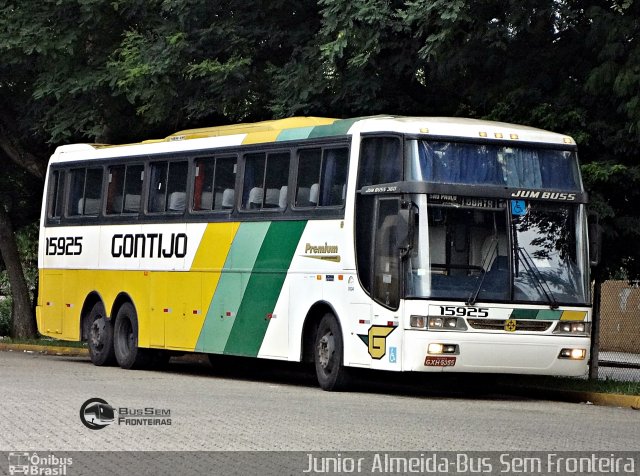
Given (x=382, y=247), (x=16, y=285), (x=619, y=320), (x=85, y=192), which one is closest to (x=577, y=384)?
(x=382, y=247)

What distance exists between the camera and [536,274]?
19.8 metres

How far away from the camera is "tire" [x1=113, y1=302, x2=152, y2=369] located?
25.8 meters

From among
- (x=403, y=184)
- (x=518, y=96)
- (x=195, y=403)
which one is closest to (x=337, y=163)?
Answer: (x=403, y=184)

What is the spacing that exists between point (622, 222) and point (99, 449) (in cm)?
1163

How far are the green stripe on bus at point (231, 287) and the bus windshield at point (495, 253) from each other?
355 centimetres

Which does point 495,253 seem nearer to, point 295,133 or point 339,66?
point 295,133

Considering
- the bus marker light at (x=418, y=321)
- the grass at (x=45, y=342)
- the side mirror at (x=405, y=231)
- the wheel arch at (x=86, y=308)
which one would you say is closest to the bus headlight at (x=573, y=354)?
the bus marker light at (x=418, y=321)

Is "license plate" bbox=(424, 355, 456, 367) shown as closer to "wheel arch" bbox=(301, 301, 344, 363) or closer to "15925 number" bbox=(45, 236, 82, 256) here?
"wheel arch" bbox=(301, 301, 344, 363)

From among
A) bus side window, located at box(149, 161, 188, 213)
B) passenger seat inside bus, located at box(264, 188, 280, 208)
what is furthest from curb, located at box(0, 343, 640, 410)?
bus side window, located at box(149, 161, 188, 213)

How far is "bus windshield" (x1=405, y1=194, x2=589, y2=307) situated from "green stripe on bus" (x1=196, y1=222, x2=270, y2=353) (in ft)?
11.6

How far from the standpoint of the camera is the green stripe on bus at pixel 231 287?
2256 cm

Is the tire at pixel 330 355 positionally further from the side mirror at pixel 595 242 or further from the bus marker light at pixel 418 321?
the side mirror at pixel 595 242

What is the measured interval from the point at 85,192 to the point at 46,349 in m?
6.91

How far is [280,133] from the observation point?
881 inches
